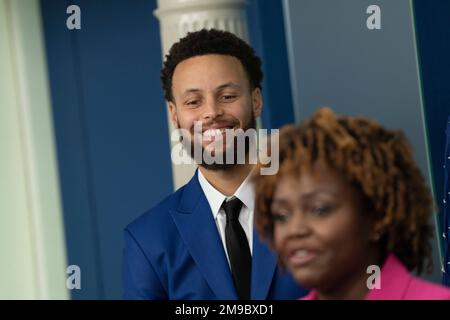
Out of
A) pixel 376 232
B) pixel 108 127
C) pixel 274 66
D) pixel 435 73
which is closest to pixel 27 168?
pixel 108 127

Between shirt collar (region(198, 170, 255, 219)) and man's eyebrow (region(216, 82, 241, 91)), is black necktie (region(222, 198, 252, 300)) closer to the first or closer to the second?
shirt collar (region(198, 170, 255, 219))

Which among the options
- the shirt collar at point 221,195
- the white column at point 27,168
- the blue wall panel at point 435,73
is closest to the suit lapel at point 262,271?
the shirt collar at point 221,195

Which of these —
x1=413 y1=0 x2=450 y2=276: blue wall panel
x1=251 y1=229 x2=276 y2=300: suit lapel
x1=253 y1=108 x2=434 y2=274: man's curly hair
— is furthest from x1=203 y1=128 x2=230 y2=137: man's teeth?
x1=413 y1=0 x2=450 y2=276: blue wall panel

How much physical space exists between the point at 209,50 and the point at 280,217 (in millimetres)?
595

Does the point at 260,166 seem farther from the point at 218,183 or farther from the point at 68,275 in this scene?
the point at 68,275

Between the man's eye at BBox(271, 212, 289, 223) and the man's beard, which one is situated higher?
the man's beard

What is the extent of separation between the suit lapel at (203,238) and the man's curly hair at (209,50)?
9.6 inches

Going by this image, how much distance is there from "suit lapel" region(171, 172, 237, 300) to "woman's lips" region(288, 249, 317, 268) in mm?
340

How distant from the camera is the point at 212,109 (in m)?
2.49

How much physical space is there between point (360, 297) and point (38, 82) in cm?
214

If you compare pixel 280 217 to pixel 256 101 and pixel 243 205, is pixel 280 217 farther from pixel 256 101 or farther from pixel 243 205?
pixel 256 101

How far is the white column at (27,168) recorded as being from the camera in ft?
12.9

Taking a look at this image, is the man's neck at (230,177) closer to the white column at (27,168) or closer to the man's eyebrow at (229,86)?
the man's eyebrow at (229,86)

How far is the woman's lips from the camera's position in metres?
2.06
